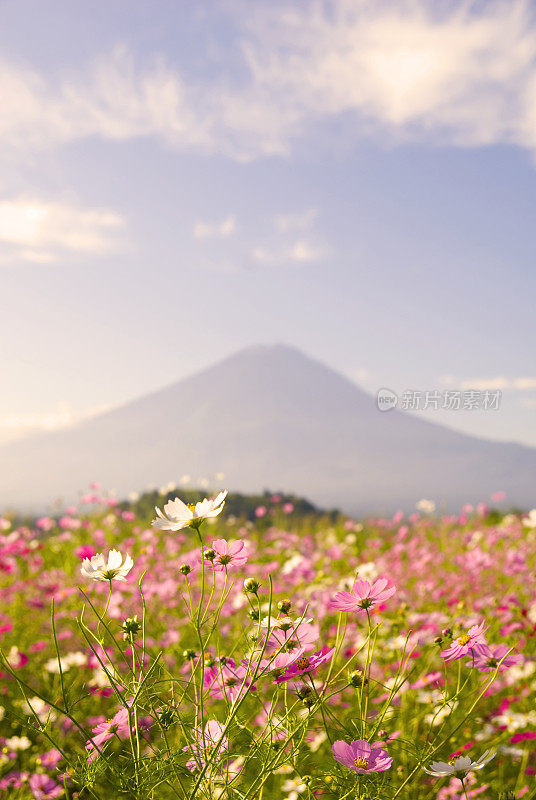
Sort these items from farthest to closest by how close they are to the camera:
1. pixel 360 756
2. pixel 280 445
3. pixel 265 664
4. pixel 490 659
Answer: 1. pixel 280 445
2. pixel 265 664
3. pixel 490 659
4. pixel 360 756

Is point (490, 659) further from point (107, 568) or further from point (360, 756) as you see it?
point (107, 568)

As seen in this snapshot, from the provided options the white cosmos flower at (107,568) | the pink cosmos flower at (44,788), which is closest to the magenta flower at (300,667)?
the white cosmos flower at (107,568)

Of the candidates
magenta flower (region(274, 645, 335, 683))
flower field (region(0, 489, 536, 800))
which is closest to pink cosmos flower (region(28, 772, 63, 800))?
flower field (region(0, 489, 536, 800))

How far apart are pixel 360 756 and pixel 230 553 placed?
1.39 feet

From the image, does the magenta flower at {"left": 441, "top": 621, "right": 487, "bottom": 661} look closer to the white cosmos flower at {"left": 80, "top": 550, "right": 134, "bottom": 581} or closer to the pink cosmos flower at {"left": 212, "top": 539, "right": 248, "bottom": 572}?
the pink cosmos flower at {"left": 212, "top": 539, "right": 248, "bottom": 572}

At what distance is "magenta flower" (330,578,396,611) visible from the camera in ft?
4.20

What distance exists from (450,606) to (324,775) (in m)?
3.02

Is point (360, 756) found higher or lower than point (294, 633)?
lower

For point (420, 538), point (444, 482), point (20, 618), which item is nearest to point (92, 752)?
point (20, 618)

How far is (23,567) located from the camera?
20.7 feet

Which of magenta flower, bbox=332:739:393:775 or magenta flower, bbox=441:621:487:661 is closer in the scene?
magenta flower, bbox=332:739:393:775

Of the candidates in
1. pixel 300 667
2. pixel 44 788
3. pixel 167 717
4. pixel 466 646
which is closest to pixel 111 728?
pixel 167 717

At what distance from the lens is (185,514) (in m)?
1.26

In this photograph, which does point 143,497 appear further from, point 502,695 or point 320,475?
point 320,475
